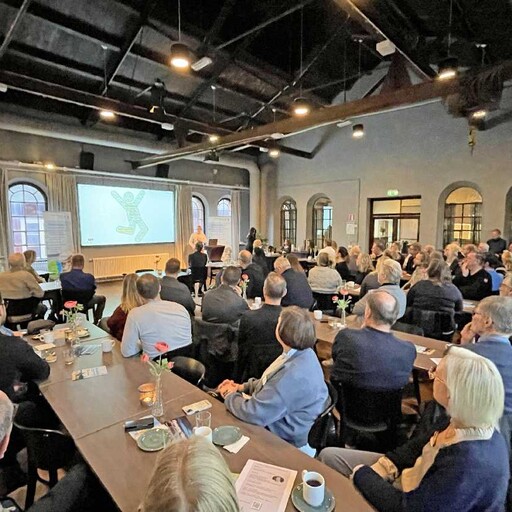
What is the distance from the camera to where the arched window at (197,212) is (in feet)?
37.7

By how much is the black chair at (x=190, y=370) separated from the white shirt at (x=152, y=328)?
0.62 ft

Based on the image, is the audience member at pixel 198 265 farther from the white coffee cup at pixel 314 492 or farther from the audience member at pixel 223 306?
the white coffee cup at pixel 314 492

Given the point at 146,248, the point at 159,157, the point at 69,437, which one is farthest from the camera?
the point at 146,248

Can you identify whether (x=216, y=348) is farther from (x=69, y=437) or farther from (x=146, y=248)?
(x=146, y=248)

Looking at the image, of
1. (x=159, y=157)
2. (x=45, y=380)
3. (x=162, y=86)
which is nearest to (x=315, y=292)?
(x=45, y=380)

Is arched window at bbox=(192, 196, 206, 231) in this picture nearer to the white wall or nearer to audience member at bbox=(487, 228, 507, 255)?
the white wall

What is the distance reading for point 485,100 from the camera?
4.45 m

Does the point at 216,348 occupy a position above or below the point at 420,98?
below

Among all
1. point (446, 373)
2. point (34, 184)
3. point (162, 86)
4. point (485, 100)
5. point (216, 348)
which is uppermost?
point (162, 86)

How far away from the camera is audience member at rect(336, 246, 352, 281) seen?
636 centimetres

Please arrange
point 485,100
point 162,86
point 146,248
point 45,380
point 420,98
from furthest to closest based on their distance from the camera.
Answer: point 146,248, point 162,86, point 420,98, point 485,100, point 45,380

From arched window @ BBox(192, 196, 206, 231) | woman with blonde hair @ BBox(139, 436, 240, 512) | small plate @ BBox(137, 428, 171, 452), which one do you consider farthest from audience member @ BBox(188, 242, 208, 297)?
woman with blonde hair @ BBox(139, 436, 240, 512)

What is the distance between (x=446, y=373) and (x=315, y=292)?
377cm

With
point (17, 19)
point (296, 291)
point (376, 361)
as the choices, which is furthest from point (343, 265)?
point (17, 19)
